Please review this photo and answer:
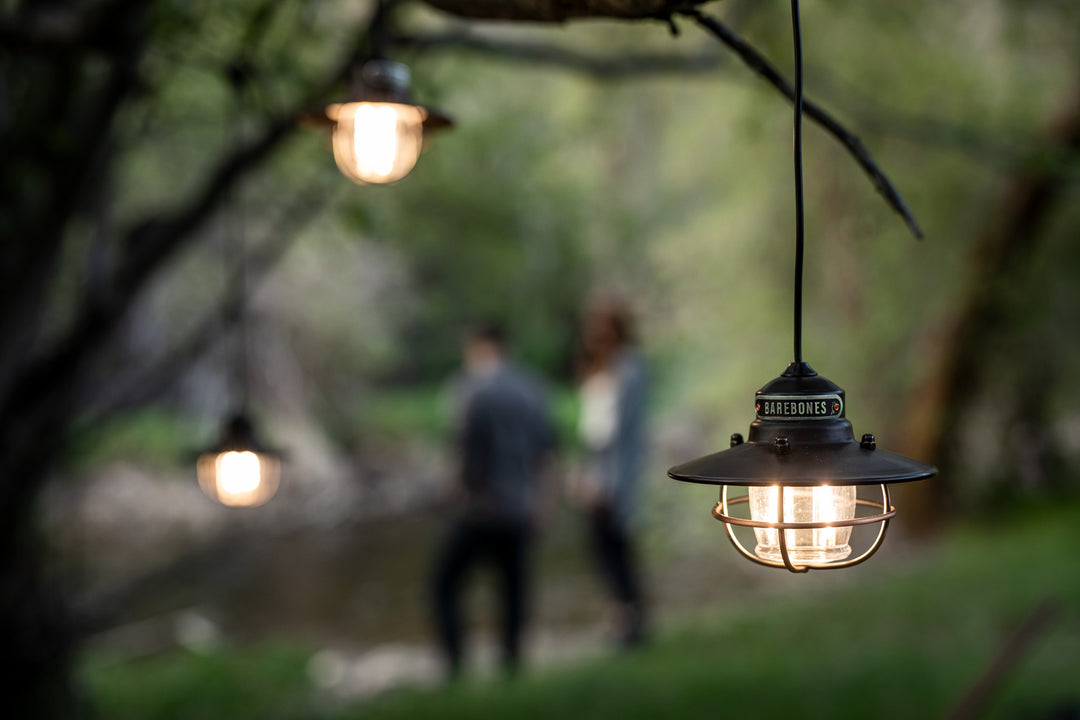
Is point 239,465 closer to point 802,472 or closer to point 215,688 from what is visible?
point 802,472

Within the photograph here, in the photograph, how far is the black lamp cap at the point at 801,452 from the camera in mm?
1343

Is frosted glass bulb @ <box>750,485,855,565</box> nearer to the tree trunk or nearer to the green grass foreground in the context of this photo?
the green grass foreground

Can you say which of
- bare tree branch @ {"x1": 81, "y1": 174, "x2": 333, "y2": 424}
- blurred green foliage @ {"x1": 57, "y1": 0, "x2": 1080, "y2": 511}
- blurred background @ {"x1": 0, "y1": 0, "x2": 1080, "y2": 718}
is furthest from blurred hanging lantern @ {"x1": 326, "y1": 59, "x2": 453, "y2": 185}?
bare tree branch @ {"x1": 81, "y1": 174, "x2": 333, "y2": 424}

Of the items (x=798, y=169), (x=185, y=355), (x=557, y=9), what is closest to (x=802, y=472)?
(x=798, y=169)

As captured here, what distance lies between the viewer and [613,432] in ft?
19.6

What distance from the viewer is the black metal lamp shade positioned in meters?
1.36

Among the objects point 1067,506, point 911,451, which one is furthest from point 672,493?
point 1067,506

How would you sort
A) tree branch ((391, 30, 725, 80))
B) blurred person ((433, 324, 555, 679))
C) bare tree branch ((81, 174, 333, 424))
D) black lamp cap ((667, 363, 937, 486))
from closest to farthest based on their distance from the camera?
black lamp cap ((667, 363, 937, 486)) < tree branch ((391, 30, 725, 80)) < bare tree branch ((81, 174, 333, 424)) < blurred person ((433, 324, 555, 679))

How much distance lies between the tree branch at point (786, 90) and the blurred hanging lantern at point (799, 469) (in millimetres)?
198

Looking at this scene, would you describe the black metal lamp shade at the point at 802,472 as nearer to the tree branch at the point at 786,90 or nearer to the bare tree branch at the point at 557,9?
the tree branch at the point at 786,90

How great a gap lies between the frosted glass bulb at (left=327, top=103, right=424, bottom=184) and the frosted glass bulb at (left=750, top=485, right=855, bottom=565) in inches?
51.5

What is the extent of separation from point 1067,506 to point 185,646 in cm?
843

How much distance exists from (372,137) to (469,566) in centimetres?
408

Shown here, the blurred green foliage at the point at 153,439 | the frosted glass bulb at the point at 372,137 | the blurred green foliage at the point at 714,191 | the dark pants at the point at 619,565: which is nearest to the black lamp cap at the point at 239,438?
the blurred green foliage at the point at 714,191
